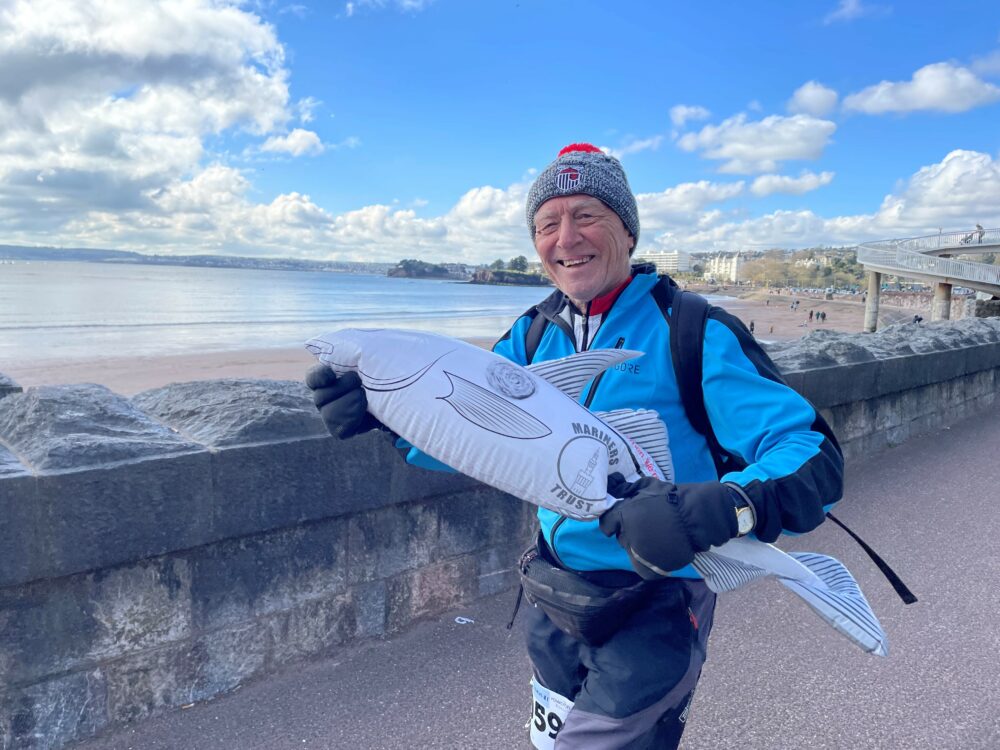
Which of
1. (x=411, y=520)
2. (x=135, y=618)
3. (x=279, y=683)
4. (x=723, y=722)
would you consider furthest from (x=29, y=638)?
(x=723, y=722)

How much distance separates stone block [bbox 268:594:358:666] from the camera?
2994mm

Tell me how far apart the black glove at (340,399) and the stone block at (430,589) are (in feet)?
5.20

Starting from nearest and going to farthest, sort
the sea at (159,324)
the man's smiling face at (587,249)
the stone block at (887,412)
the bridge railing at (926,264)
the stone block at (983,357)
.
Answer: the man's smiling face at (587,249) → the stone block at (887,412) → the stone block at (983,357) → the sea at (159,324) → the bridge railing at (926,264)

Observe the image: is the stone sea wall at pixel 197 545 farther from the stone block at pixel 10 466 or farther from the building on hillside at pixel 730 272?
the building on hillside at pixel 730 272

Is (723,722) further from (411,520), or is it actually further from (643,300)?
(643,300)

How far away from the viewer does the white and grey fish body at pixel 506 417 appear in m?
1.73

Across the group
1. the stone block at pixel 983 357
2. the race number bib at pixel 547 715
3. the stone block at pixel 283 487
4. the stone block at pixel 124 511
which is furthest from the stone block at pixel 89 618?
the stone block at pixel 983 357

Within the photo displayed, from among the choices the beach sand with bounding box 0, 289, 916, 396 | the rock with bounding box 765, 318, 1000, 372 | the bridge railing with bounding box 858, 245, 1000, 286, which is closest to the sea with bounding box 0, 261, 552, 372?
the beach sand with bounding box 0, 289, 916, 396

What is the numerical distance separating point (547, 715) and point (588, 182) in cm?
148

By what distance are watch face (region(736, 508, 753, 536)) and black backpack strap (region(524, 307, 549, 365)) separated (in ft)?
2.84

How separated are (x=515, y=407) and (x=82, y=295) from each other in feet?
183

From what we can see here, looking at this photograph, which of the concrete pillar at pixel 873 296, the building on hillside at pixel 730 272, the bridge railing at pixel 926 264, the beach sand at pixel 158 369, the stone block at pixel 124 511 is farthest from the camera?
the building on hillside at pixel 730 272

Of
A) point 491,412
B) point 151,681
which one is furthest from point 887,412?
point 151,681

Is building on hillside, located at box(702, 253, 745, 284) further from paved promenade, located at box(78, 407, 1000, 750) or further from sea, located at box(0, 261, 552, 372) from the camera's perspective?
paved promenade, located at box(78, 407, 1000, 750)
